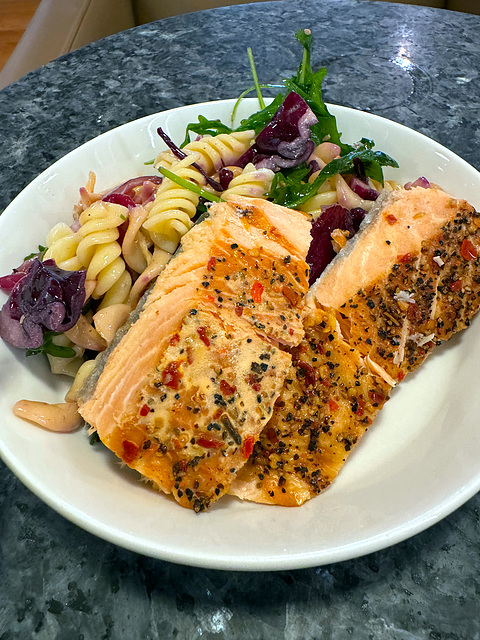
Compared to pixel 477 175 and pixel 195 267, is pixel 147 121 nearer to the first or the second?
pixel 195 267

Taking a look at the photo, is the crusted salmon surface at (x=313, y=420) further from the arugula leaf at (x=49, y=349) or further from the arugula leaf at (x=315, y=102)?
the arugula leaf at (x=315, y=102)

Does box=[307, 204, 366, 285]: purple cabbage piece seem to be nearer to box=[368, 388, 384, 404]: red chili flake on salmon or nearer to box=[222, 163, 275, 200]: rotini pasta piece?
box=[222, 163, 275, 200]: rotini pasta piece

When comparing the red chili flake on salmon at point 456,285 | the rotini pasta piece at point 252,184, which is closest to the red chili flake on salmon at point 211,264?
the rotini pasta piece at point 252,184

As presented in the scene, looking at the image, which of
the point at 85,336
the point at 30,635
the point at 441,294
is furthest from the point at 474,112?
the point at 30,635

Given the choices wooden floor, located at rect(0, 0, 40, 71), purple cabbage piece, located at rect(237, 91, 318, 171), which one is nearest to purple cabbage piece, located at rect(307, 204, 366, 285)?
purple cabbage piece, located at rect(237, 91, 318, 171)

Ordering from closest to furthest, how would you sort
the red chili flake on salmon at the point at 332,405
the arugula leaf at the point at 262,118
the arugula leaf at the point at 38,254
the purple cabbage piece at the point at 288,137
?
the red chili flake on salmon at the point at 332,405
the arugula leaf at the point at 38,254
the purple cabbage piece at the point at 288,137
the arugula leaf at the point at 262,118

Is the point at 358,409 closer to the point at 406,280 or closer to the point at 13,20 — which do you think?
the point at 406,280

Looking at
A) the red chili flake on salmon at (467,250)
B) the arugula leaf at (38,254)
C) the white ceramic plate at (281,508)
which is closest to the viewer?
the white ceramic plate at (281,508)
